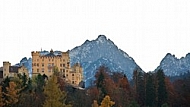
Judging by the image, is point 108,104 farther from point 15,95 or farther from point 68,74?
point 68,74

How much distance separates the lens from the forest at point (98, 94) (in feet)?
202

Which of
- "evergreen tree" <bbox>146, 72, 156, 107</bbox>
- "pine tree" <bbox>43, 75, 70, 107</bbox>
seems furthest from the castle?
"pine tree" <bbox>43, 75, 70, 107</bbox>

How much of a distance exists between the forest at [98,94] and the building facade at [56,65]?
85.0 ft

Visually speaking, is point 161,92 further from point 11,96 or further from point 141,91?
point 11,96

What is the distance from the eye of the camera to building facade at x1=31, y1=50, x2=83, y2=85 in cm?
11519

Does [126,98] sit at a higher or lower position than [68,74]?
lower

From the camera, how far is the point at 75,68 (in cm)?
11738

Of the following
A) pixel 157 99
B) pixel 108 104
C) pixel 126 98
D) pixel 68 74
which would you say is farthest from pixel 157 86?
pixel 68 74

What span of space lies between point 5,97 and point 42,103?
607 cm

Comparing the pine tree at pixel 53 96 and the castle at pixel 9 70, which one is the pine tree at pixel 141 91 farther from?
the castle at pixel 9 70

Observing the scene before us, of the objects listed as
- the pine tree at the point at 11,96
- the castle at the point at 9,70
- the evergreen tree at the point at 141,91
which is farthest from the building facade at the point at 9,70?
the pine tree at the point at 11,96

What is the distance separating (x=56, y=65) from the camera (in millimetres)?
117125

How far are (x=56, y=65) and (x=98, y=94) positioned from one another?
151 feet

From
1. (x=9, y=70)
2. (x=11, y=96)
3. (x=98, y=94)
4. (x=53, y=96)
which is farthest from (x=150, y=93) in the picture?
(x=9, y=70)
